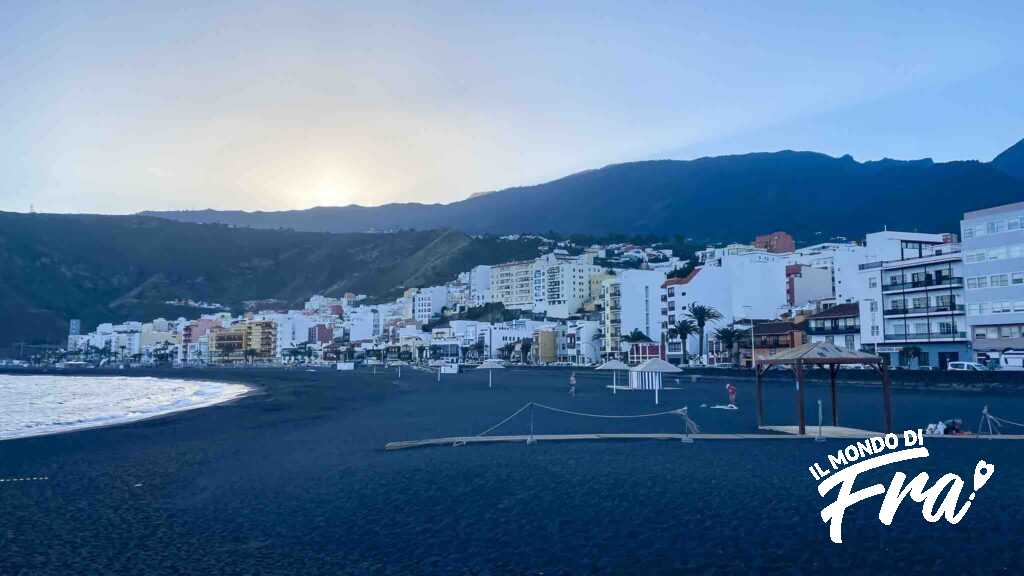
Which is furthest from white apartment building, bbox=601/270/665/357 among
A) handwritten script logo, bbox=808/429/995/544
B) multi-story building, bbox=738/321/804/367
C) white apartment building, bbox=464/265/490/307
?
handwritten script logo, bbox=808/429/995/544

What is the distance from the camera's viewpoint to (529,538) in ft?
32.5

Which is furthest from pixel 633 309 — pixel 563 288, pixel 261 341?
pixel 261 341

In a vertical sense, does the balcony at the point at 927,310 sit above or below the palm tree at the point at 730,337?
above

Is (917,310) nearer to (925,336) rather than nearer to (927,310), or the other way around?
(927,310)

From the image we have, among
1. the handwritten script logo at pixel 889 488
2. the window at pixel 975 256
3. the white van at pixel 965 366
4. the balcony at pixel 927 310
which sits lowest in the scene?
the handwritten script logo at pixel 889 488

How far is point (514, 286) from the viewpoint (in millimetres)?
153250

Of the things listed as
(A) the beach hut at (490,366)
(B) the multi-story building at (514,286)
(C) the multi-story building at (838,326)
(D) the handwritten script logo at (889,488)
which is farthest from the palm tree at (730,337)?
(B) the multi-story building at (514,286)

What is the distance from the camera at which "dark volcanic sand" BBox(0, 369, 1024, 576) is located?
8.88m

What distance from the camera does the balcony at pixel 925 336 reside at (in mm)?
52656

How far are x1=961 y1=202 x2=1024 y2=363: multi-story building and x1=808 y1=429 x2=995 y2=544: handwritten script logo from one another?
37048 mm

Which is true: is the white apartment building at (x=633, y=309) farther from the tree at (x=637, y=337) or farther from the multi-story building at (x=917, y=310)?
the multi-story building at (x=917, y=310)

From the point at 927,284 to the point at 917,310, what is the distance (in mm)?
2077

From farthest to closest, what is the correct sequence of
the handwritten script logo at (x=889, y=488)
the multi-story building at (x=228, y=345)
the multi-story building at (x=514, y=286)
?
the multi-story building at (x=228, y=345) < the multi-story building at (x=514, y=286) < the handwritten script logo at (x=889, y=488)

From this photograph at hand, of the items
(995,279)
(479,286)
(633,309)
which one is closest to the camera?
(995,279)
